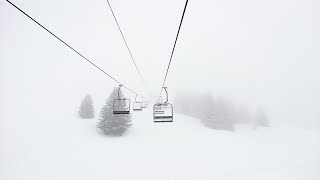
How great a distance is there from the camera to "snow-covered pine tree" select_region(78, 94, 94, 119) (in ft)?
170

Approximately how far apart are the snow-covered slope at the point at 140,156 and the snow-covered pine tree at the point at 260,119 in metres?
19.5

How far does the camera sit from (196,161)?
30.4m

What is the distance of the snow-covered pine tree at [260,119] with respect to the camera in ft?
212

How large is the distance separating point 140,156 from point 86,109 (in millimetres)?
25687

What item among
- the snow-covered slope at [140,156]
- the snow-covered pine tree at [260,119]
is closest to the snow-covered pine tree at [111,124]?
the snow-covered slope at [140,156]

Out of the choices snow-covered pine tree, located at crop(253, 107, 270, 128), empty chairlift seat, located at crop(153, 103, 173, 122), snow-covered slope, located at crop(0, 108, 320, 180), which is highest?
empty chairlift seat, located at crop(153, 103, 173, 122)

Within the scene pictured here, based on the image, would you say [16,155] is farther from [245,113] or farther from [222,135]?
[245,113]

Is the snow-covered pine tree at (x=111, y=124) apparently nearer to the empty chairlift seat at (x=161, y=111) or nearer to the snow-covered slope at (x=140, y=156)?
the snow-covered slope at (x=140, y=156)

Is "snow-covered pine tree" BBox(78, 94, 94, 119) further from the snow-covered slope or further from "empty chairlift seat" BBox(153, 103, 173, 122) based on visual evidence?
"empty chairlift seat" BBox(153, 103, 173, 122)

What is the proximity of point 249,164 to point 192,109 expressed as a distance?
44491 millimetres

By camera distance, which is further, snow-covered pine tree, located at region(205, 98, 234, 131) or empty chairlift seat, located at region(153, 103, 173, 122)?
snow-covered pine tree, located at region(205, 98, 234, 131)

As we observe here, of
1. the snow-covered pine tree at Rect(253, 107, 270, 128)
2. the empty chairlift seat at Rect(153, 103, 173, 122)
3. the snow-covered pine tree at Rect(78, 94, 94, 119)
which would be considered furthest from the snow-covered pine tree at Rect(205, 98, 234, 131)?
the empty chairlift seat at Rect(153, 103, 173, 122)

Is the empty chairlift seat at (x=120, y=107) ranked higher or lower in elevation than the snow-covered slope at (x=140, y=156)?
higher

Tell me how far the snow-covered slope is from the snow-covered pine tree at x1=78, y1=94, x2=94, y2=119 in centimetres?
646
